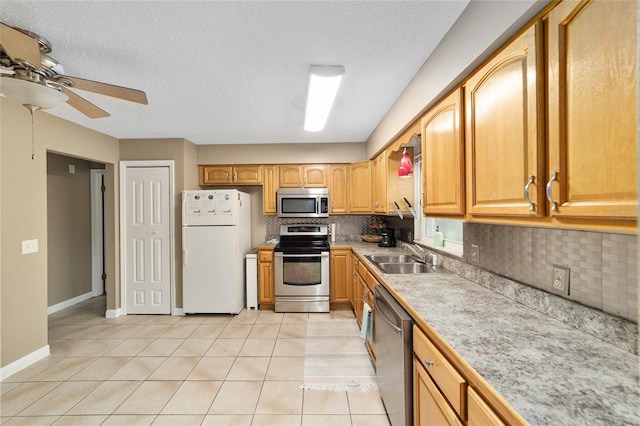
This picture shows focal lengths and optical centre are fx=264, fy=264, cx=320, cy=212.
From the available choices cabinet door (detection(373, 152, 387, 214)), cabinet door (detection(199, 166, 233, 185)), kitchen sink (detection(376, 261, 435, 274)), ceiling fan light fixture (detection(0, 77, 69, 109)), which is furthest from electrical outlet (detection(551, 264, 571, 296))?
cabinet door (detection(199, 166, 233, 185))

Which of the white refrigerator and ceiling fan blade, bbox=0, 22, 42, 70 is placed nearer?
ceiling fan blade, bbox=0, 22, 42, 70

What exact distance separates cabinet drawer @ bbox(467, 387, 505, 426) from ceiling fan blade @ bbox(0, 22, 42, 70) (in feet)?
7.34

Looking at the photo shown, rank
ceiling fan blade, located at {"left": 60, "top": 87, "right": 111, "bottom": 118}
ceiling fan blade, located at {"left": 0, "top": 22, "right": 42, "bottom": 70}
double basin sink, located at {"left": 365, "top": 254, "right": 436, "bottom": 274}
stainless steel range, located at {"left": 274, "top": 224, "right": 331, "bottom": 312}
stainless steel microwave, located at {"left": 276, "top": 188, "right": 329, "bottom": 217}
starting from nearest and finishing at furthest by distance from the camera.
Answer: ceiling fan blade, located at {"left": 0, "top": 22, "right": 42, "bottom": 70} → ceiling fan blade, located at {"left": 60, "top": 87, "right": 111, "bottom": 118} → double basin sink, located at {"left": 365, "top": 254, "right": 436, "bottom": 274} → stainless steel range, located at {"left": 274, "top": 224, "right": 331, "bottom": 312} → stainless steel microwave, located at {"left": 276, "top": 188, "right": 329, "bottom": 217}

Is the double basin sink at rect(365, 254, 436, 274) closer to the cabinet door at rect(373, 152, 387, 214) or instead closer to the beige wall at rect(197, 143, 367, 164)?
the cabinet door at rect(373, 152, 387, 214)

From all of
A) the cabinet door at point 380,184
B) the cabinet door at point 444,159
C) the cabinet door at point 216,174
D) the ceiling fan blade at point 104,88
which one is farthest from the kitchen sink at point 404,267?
the cabinet door at point 216,174

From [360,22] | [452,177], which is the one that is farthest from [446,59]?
[452,177]

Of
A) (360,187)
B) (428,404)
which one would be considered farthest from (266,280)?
(428,404)

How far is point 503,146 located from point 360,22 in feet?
3.33

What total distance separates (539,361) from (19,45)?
8.12 feet

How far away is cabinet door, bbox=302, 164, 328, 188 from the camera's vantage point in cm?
407

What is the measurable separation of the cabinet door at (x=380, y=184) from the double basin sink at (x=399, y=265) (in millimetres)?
637

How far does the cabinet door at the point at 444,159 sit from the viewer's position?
1.45 meters

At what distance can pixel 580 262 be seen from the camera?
1091 mm

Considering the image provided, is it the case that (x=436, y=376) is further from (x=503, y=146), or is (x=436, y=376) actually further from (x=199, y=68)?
(x=199, y=68)
